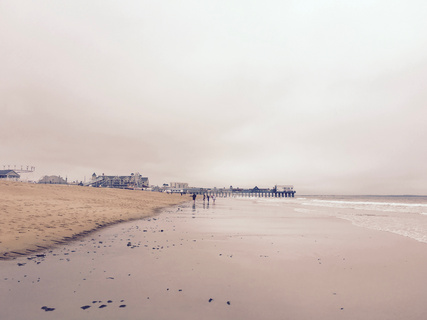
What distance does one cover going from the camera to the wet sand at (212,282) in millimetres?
4898

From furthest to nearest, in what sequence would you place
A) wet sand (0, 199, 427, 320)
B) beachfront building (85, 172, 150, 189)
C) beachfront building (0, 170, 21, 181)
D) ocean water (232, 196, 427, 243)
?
beachfront building (85, 172, 150, 189), beachfront building (0, 170, 21, 181), ocean water (232, 196, 427, 243), wet sand (0, 199, 427, 320)

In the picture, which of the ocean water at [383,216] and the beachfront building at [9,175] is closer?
the ocean water at [383,216]

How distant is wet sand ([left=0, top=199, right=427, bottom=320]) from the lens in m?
4.90

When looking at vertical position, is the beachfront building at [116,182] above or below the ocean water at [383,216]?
above

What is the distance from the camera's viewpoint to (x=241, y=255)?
961 centimetres

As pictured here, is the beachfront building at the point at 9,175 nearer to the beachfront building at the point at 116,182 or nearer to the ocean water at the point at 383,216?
the beachfront building at the point at 116,182

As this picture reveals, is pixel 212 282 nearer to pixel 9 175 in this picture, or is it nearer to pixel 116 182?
pixel 9 175

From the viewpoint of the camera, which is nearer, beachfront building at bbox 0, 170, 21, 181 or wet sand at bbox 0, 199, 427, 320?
wet sand at bbox 0, 199, 427, 320

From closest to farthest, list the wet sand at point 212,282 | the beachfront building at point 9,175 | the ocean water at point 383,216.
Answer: the wet sand at point 212,282 < the ocean water at point 383,216 < the beachfront building at point 9,175

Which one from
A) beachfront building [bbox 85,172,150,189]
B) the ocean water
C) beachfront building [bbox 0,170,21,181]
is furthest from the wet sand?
beachfront building [bbox 85,172,150,189]

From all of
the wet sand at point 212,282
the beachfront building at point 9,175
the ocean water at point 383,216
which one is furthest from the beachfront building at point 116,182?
the wet sand at point 212,282

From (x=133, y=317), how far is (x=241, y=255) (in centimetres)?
574

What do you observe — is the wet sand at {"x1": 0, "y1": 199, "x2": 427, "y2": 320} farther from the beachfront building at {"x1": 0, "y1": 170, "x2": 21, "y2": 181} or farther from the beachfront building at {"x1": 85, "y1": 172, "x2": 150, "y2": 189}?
the beachfront building at {"x1": 85, "y1": 172, "x2": 150, "y2": 189}

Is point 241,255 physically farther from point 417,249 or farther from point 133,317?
point 417,249
